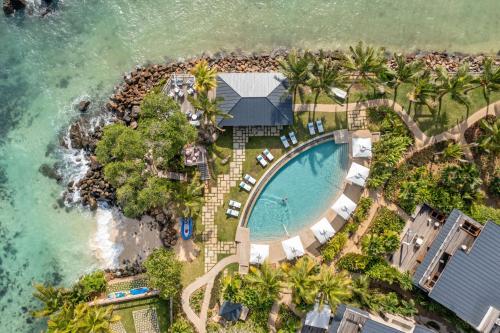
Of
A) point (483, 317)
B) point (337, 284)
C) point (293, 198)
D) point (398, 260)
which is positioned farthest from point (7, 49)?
point (483, 317)

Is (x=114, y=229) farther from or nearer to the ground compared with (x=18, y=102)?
nearer to the ground

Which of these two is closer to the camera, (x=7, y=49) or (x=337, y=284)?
(x=337, y=284)

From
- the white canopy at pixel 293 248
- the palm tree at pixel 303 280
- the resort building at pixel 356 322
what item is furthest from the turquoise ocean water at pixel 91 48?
the resort building at pixel 356 322

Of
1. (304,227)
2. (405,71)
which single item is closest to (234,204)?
(304,227)

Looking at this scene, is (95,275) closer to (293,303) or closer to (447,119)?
(293,303)

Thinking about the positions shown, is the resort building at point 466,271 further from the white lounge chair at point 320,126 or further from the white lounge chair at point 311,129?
the white lounge chair at point 311,129

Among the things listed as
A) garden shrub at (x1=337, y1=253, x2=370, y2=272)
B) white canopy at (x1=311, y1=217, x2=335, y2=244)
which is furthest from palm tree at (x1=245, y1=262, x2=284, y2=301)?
garden shrub at (x1=337, y1=253, x2=370, y2=272)

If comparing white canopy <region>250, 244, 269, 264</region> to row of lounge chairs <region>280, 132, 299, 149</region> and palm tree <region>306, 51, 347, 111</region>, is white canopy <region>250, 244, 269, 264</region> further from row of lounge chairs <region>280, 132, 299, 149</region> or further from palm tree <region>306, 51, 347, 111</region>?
palm tree <region>306, 51, 347, 111</region>
